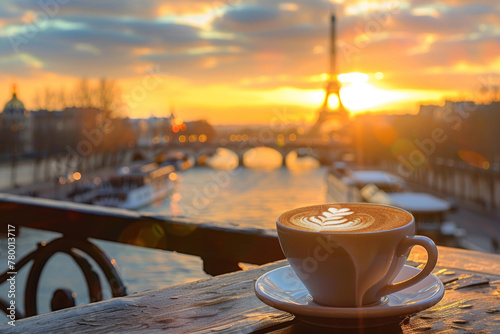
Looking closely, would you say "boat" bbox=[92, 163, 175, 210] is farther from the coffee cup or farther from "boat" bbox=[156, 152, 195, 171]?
the coffee cup

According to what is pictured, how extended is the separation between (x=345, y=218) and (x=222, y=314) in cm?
20

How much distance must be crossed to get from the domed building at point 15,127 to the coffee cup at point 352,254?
106 feet

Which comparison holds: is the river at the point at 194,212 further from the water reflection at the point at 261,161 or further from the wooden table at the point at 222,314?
the water reflection at the point at 261,161

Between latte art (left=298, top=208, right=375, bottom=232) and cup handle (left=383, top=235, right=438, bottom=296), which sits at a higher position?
latte art (left=298, top=208, right=375, bottom=232)

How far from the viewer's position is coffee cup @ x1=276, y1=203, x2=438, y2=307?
0.66m

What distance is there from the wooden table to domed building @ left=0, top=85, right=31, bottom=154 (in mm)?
32151

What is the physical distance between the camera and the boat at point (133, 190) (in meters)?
24.8

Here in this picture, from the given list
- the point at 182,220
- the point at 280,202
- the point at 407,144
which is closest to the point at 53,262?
the point at 280,202

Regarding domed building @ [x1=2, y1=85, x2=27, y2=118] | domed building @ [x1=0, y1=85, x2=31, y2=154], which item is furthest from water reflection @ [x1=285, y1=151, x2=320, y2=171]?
domed building @ [x1=2, y1=85, x2=27, y2=118]

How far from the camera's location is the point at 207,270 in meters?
1.26

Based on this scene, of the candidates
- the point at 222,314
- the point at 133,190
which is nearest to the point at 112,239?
the point at 222,314

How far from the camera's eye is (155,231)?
136cm

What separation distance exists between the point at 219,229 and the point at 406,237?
0.60 metres

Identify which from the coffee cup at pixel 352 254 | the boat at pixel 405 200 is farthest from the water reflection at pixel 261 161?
the coffee cup at pixel 352 254
